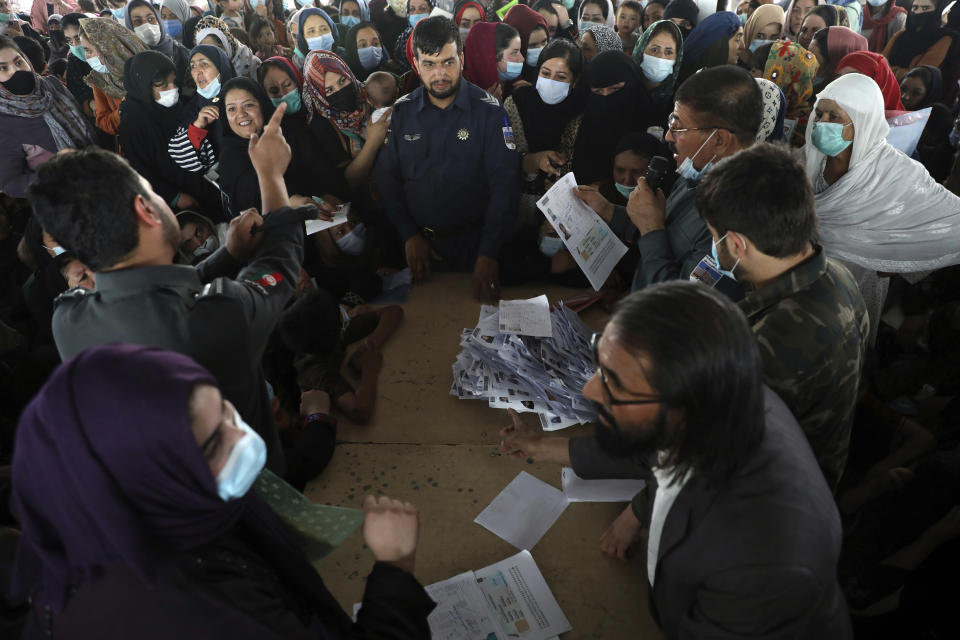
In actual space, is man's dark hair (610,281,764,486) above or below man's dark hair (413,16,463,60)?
below

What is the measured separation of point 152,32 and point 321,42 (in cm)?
143

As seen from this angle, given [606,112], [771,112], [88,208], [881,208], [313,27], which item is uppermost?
[88,208]

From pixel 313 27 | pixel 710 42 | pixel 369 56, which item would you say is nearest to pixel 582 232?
pixel 710 42

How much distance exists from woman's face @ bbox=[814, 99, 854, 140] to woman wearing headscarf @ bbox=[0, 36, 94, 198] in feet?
14.3

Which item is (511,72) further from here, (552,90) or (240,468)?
(240,468)

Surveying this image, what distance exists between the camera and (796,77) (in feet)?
10.3

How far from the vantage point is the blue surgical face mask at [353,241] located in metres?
3.05

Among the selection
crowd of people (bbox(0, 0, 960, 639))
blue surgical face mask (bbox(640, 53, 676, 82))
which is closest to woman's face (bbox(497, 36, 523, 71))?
crowd of people (bbox(0, 0, 960, 639))

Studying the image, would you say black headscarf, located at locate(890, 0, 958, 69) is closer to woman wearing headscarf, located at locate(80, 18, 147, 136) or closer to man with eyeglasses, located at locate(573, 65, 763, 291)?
man with eyeglasses, located at locate(573, 65, 763, 291)

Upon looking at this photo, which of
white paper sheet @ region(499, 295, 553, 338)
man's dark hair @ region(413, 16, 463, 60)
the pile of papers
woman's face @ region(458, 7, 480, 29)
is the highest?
man's dark hair @ region(413, 16, 463, 60)

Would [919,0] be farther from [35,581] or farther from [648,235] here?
[35,581]

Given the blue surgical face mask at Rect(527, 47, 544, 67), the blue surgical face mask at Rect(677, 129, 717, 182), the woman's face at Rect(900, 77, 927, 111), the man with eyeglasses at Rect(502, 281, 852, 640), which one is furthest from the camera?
the blue surgical face mask at Rect(527, 47, 544, 67)

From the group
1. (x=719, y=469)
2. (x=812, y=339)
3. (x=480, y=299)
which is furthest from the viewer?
(x=480, y=299)

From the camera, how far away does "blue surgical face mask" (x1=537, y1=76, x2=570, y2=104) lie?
316 cm
